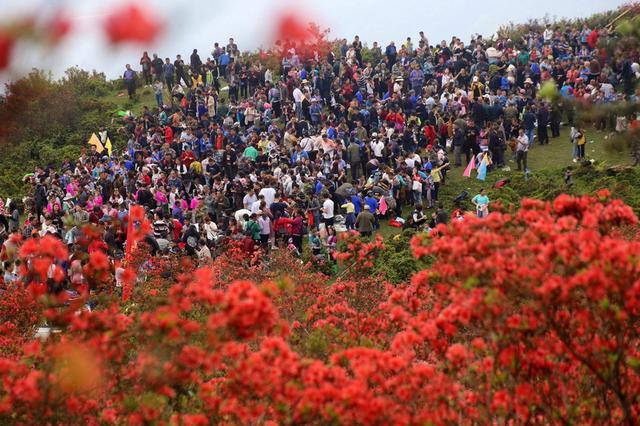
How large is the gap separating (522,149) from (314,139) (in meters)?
5.59

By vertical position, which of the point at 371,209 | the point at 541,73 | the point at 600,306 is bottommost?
the point at 600,306

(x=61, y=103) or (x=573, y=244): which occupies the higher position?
(x=61, y=103)

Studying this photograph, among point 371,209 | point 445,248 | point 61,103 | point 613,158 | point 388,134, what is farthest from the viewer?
point 61,103

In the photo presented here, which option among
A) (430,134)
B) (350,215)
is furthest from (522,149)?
(350,215)

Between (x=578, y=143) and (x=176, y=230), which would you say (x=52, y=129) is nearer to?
(x=176, y=230)

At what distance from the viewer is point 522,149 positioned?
71.9 feet

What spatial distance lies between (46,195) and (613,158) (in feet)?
51.6

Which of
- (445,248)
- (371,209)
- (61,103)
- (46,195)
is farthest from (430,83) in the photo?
(445,248)

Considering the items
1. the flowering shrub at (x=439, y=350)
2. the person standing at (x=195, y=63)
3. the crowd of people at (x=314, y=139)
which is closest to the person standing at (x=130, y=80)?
the crowd of people at (x=314, y=139)

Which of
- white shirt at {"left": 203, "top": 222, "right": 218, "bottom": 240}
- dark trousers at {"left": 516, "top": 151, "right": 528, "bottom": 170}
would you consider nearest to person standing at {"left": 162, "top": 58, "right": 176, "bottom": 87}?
white shirt at {"left": 203, "top": 222, "right": 218, "bottom": 240}

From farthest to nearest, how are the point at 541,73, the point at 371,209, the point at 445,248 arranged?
the point at 541,73
the point at 371,209
the point at 445,248

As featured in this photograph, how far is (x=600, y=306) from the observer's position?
727 cm

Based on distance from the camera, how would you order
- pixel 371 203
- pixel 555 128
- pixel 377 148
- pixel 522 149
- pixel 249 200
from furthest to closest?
pixel 555 128 < pixel 377 148 < pixel 522 149 < pixel 249 200 < pixel 371 203

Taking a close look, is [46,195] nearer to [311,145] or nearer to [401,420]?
[311,145]
